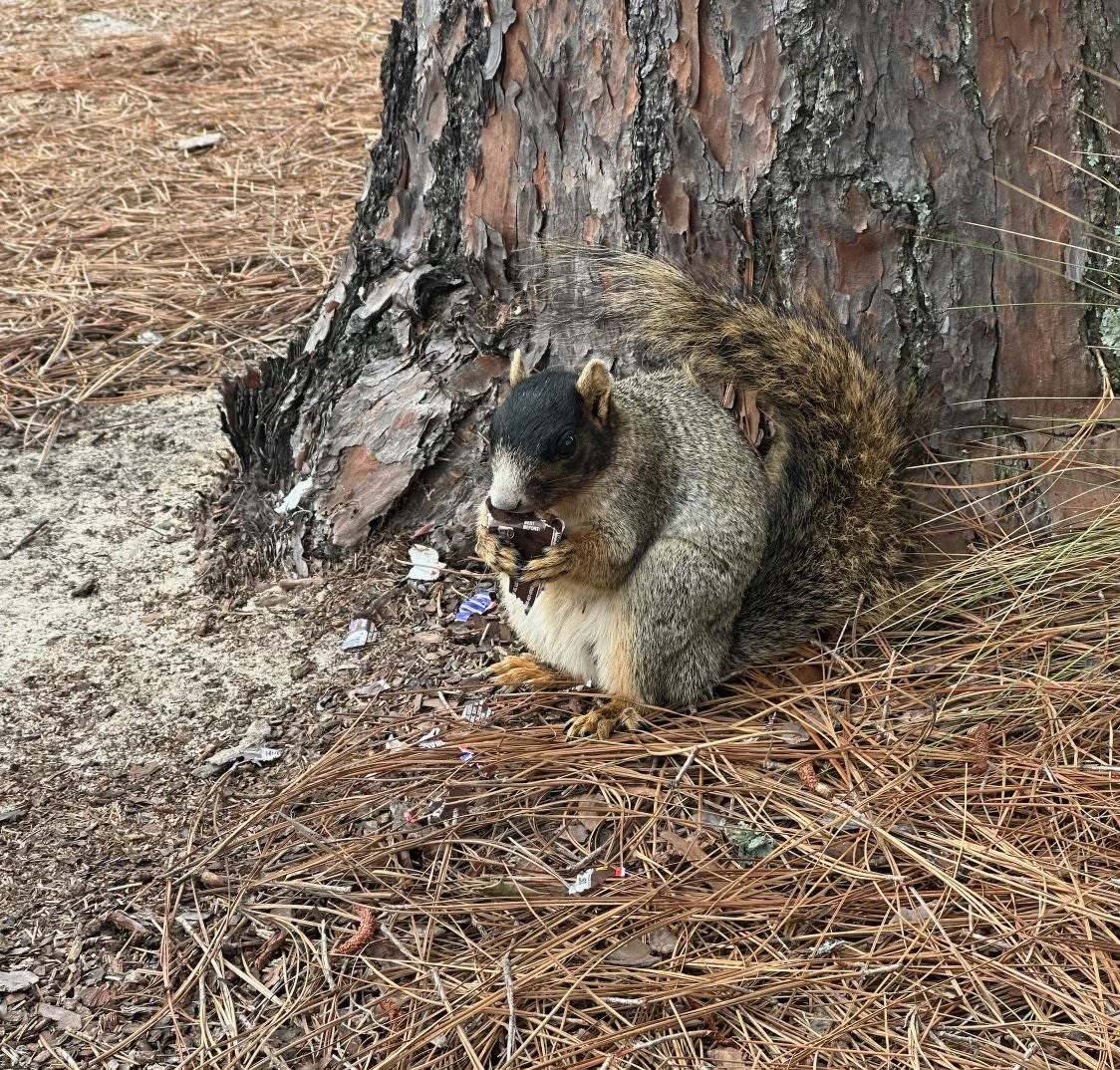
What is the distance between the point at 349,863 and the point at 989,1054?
1.06m

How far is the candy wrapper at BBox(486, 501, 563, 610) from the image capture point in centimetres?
254

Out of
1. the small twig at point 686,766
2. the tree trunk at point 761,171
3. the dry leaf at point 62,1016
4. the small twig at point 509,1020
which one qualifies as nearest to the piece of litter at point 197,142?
the tree trunk at point 761,171

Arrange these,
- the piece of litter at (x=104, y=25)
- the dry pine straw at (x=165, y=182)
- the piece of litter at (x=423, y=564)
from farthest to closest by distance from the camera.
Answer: the piece of litter at (x=104, y=25) < the dry pine straw at (x=165, y=182) < the piece of litter at (x=423, y=564)

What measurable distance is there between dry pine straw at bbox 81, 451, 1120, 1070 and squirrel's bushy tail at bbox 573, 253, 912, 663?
108 millimetres

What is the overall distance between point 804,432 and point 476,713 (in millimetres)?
876

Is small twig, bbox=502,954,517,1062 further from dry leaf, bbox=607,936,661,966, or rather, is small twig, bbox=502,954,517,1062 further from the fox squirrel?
the fox squirrel

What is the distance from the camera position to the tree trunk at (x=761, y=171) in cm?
238

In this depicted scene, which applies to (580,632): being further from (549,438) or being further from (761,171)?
(761,171)

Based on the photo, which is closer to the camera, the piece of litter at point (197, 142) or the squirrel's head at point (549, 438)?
the squirrel's head at point (549, 438)

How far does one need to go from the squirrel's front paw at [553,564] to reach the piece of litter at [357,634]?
1.79 feet

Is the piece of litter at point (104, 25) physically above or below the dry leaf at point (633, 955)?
above

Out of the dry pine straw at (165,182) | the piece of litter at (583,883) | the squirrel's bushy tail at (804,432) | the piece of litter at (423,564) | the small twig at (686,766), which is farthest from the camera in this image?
the dry pine straw at (165,182)

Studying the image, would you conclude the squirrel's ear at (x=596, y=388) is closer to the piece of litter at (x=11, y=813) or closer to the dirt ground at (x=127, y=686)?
the dirt ground at (x=127, y=686)

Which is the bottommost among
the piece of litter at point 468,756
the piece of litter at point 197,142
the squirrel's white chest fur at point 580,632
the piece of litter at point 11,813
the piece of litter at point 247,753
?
the piece of litter at point 11,813
